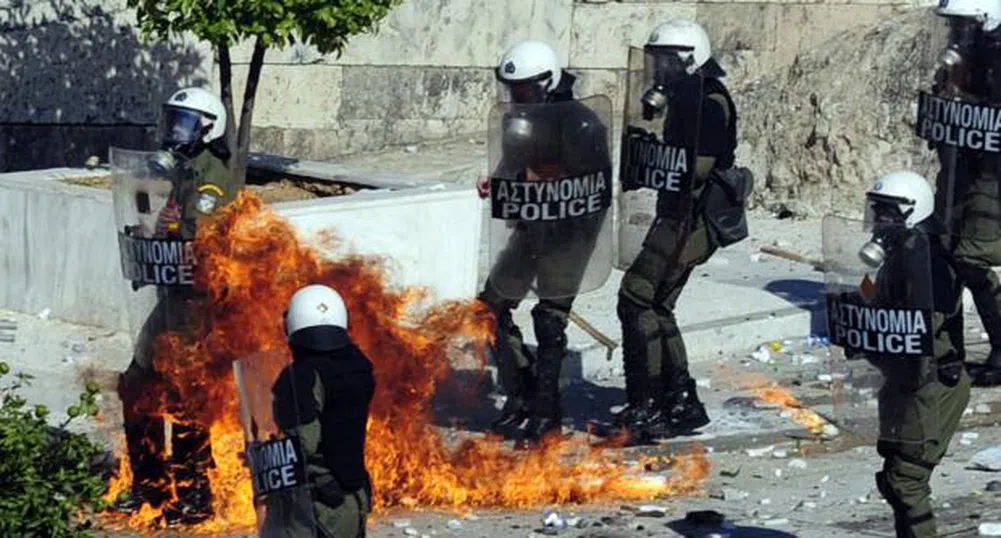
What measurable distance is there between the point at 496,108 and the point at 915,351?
2478 millimetres

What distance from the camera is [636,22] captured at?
17172 mm

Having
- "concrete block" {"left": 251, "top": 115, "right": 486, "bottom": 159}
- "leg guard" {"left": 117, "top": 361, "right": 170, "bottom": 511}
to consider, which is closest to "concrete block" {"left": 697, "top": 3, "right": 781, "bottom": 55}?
"concrete block" {"left": 251, "top": 115, "right": 486, "bottom": 159}

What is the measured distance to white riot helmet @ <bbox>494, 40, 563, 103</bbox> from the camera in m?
10.1

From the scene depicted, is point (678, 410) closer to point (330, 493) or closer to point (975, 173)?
point (975, 173)

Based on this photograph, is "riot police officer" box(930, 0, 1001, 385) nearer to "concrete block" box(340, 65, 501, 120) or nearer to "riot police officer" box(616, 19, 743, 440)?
"riot police officer" box(616, 19, 743, 440)

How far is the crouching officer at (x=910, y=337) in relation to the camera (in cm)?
816

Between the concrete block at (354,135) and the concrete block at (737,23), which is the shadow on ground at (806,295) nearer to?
the concrete block at (354,135)

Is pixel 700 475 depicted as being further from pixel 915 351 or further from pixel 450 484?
pixel 915 351

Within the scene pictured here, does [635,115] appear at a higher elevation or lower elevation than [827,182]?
higher

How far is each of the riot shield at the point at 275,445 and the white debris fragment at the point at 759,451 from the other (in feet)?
11.0

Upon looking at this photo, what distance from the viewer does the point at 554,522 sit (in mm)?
9258

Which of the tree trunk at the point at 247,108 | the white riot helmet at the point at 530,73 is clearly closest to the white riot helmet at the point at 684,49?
the white riot helmet at the point at 530,73

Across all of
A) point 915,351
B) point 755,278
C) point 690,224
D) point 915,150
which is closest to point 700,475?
point 690,224

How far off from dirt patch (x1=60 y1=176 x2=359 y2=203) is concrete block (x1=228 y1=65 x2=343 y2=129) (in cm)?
232
